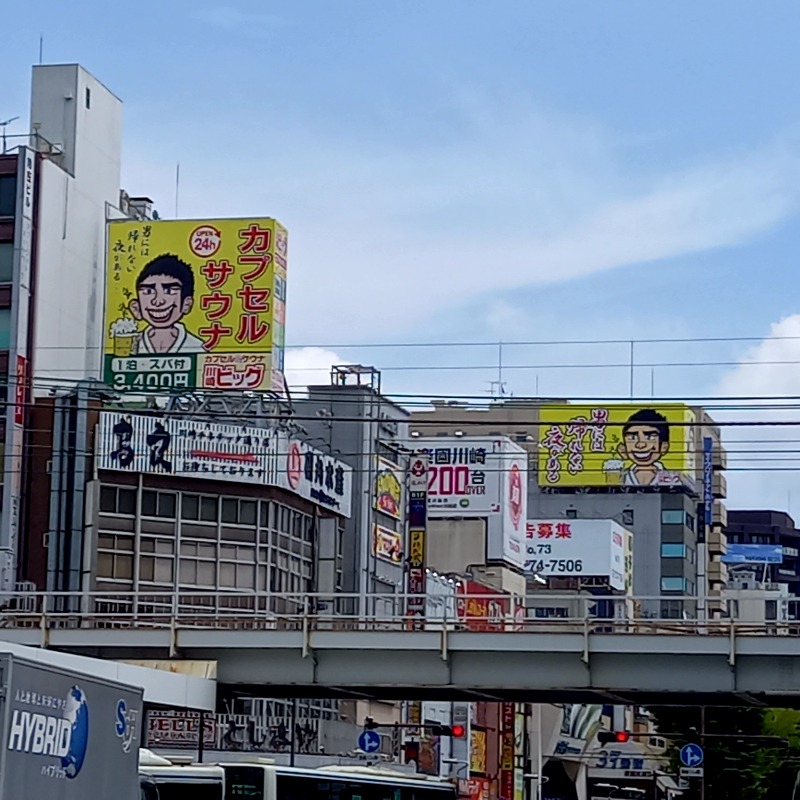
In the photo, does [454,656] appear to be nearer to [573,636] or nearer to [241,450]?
[573,636]

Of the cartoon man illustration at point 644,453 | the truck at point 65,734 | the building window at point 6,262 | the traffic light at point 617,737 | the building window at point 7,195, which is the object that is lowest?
the traffic light at point 617,737

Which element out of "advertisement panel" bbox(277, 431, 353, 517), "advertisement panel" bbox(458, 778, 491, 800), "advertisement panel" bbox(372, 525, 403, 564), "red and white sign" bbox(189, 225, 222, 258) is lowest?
"advertisement panel" bbox(458, 778, 491, 800)

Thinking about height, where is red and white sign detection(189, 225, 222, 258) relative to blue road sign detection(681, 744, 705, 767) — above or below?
above

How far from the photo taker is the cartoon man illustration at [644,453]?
535ft

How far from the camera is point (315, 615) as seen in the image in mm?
48094

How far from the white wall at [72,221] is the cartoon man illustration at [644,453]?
9736 cm

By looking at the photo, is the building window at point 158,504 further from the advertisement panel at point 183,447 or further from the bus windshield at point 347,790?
the bus windshield at point 347,790

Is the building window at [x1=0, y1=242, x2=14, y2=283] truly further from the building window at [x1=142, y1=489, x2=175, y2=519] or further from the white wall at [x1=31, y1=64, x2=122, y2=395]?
the building window at [x1=142, y1=489, x2=175, y2=519]

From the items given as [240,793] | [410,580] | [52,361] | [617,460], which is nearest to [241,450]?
[52,361]

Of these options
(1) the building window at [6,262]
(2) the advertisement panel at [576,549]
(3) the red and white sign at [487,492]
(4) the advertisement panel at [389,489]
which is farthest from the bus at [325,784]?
(2) the advertisement panel at [576,549]

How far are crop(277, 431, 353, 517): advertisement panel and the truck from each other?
43192 mm

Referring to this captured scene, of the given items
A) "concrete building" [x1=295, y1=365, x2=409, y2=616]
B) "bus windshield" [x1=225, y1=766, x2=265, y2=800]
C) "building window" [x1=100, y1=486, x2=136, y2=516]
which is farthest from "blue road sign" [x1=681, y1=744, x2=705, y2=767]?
"bus windshield" [x1=225, y1=766, x2=265, y2=800]

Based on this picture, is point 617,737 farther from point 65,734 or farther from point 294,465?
point 65,734

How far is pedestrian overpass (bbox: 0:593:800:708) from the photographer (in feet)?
150
